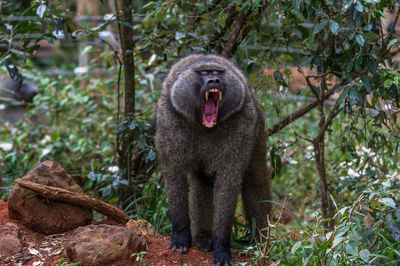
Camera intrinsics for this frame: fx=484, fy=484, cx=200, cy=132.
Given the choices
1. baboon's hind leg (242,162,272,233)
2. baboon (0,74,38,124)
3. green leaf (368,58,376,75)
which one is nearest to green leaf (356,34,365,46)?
green leaf (368,58,376,75)

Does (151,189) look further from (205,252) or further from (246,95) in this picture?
(246,95)

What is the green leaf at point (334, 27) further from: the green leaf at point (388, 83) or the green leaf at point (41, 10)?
the green leaf at point (41, 10)

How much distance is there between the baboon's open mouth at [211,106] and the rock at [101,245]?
36.7 inches

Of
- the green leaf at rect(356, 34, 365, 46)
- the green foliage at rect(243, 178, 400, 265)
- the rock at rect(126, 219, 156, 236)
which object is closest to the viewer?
the green foliage at rect(243, 178, 400, 265)

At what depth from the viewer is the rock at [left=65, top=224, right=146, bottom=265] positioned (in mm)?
2965

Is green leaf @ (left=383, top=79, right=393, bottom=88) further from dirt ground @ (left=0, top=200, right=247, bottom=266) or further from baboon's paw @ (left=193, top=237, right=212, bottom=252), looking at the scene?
baboon's paw @ (left=193, top=237, right=212, bottom=252)

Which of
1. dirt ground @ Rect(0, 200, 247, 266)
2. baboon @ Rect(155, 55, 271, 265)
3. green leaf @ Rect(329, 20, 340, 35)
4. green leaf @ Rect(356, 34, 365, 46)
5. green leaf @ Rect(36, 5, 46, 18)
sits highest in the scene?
green leaf @ Rect(36, 5, 46, 18)

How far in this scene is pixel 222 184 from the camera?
3.57 metres

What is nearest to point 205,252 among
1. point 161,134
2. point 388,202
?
point 161,134

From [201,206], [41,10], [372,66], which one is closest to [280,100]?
[372,66]

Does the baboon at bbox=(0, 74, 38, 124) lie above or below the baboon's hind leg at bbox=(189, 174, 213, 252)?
above

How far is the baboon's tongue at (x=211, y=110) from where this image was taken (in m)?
3.41

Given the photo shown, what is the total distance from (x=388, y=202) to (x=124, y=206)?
2.79m

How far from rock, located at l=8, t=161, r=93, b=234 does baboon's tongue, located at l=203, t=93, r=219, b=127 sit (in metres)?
1.21
